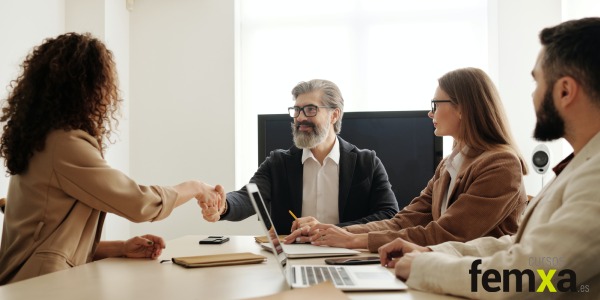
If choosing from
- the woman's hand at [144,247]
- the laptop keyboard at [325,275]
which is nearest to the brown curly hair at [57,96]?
the woman's hand at [144,247]

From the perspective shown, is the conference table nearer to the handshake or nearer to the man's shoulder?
the handshake

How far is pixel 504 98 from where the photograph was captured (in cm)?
482

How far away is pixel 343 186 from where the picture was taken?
10.1 feet

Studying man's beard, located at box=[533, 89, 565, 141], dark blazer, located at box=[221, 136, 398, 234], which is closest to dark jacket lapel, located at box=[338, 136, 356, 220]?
dark blazer, located at box=[221, 136, 398, 234]

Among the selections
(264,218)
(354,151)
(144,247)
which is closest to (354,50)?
(354,151)

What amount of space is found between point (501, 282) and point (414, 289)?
0.74 feet

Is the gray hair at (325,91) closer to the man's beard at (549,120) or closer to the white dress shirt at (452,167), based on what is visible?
the white dress shirt at (452,167)

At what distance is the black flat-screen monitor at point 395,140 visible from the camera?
3.47 meters

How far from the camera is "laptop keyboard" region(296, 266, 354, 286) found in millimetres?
1362

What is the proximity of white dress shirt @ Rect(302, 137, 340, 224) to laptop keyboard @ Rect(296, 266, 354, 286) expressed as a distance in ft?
5.01

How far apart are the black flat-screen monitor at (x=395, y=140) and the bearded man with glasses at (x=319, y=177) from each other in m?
0.34

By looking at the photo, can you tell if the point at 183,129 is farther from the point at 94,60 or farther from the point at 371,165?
the point at 94,60

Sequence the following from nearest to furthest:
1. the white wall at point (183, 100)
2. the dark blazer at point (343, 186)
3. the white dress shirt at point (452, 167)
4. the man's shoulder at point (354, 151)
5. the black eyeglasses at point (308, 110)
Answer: the white dress shirt at point (452, 167) → the dark blazer at point (343, 186) → the man's shoulder at point (354, 151) → the black eyeglasses at point (308, 110) → the white wall at point (183, 100)

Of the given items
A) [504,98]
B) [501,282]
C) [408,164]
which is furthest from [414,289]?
[504,98]
